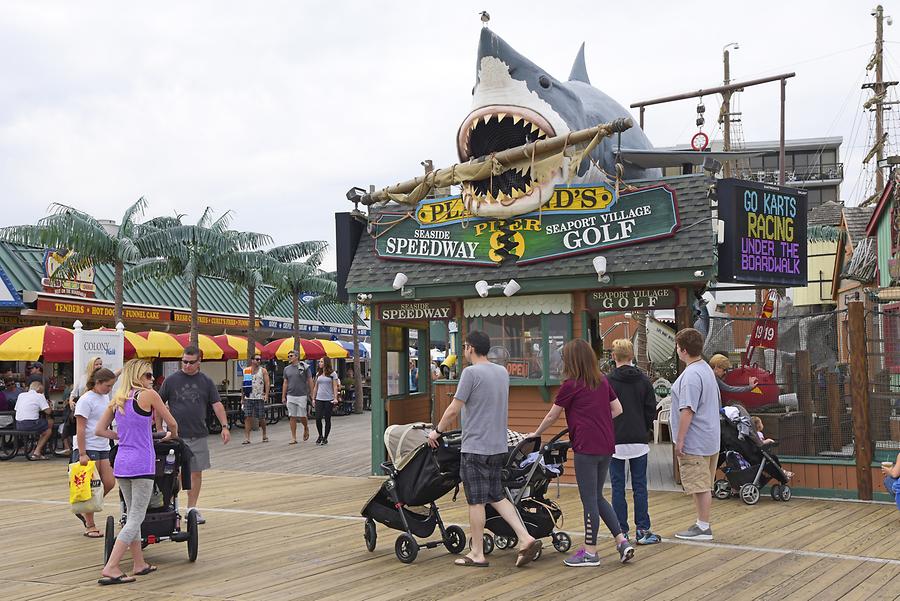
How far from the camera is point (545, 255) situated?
12156 millimetres

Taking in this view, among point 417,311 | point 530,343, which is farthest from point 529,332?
point 417,311

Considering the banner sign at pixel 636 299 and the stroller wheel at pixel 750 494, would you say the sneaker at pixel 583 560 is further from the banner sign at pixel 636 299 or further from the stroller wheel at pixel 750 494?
the banner sign at pixel 636 299

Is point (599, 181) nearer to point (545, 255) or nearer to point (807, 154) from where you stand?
point (545, 255)

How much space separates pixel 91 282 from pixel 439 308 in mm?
17536

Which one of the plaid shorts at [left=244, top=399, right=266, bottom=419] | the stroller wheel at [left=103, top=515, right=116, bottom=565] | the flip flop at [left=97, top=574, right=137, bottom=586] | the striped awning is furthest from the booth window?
the plaid shorts at [left=244, top=399, right=266, bottom=419]

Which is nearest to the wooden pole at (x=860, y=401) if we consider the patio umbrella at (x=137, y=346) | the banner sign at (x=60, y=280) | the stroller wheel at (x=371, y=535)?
the stroller wheel at (x=371, y=535)

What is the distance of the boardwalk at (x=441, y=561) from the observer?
6.43 m

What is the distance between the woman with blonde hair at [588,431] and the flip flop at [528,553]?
28 centimetres

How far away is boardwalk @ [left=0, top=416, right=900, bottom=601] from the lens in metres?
6.43

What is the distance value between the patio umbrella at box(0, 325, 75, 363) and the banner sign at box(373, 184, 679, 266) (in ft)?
29.8

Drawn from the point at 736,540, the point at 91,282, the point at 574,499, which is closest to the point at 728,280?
the point at 574,499

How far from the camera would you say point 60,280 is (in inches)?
1016

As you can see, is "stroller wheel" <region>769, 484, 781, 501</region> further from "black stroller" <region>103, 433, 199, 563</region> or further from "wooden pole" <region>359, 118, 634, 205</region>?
"black stroller" <region>103, 433, 199, 563</region>

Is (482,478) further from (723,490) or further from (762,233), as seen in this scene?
(762,233)
